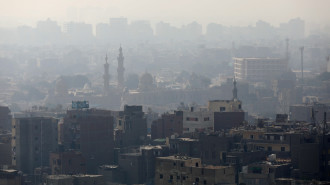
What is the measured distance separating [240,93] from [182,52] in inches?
2541

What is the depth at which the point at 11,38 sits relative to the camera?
474 ft

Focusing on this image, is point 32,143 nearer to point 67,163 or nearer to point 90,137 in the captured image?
point 90,137

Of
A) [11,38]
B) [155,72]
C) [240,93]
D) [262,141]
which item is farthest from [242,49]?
[262,141]

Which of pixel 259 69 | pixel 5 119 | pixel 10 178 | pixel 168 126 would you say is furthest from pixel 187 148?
pixel 259 69

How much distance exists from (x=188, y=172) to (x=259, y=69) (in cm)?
7511

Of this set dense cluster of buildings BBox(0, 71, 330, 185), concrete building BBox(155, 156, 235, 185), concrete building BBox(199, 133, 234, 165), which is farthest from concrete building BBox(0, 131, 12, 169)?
concrete building BBox(155, 156, 235, 185)

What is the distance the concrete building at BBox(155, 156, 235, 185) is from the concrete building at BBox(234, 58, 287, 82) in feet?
235

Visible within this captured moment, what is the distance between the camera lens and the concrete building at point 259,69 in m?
101

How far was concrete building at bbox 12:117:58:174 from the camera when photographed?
35.0 meters

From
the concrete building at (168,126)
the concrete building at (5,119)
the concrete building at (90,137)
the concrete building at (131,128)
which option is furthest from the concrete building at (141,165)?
the concrete building at (5,119)

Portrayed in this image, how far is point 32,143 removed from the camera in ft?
116

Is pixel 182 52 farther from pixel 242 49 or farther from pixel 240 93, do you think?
pixel 240 93

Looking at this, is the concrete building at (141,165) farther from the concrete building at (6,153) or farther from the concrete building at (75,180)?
the concrete building at (6,153)

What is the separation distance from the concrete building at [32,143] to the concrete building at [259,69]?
65.6 metres
